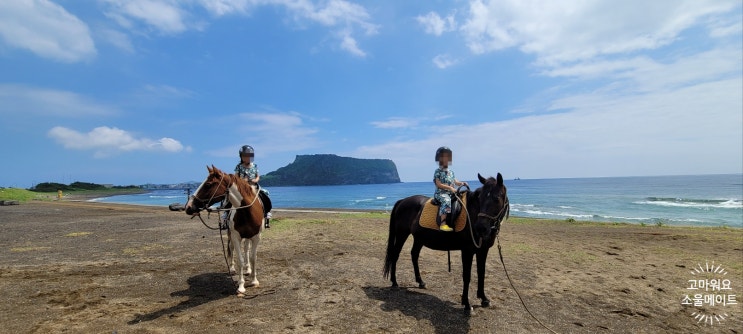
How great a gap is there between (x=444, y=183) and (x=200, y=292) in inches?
185

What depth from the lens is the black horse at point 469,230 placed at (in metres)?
4.44

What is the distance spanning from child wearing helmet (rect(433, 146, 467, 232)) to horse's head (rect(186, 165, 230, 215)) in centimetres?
351

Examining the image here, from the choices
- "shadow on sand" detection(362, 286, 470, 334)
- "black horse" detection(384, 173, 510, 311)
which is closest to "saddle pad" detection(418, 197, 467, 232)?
"black horse" detection(384, 173, 510, 311)

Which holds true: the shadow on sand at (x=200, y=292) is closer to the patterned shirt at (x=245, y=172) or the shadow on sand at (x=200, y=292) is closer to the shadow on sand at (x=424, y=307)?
the patterned shirt at (x=245, y=172)

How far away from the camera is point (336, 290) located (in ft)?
19.3

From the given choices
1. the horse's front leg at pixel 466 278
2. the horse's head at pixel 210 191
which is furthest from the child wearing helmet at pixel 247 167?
the horse's front leg at pixel 466 278

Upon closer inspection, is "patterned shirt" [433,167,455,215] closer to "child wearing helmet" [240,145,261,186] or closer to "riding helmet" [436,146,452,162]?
"riding helmet" [436,146,452,162]

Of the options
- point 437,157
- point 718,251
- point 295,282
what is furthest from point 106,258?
point 718,251

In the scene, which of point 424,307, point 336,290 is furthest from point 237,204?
point 424,307

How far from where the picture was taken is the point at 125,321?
4.45 m

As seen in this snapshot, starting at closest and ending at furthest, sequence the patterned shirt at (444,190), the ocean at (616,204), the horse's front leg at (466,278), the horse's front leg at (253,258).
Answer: the horse's front leg at (466,278) → the patterned shirt at (444,190) → the horse's front leg at (253,258) → the ocean at (616,204)

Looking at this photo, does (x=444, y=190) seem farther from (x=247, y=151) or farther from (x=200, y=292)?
(x=200, y=292)

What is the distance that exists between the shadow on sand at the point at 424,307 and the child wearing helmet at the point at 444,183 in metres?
1.25

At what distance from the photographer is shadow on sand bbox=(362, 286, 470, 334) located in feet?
15.1
